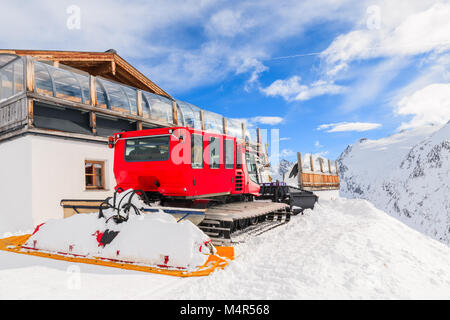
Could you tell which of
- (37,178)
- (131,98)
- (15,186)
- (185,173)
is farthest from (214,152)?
(131,98)

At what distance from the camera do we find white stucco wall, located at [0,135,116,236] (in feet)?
29.5

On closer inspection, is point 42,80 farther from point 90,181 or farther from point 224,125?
point 224,125

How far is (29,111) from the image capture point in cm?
912

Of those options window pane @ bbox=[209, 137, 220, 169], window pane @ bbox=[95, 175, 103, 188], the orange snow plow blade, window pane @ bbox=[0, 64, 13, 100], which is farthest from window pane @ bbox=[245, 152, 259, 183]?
window pane @ bbox=[0, 64, 13, 100]

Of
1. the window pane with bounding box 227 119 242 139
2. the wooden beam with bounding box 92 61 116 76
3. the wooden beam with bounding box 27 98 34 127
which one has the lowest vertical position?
Result: the wooden beam with bounding box 27 98 34 127

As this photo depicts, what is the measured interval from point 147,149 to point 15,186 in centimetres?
614

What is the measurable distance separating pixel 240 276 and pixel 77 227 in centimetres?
350

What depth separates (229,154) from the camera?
7492 millimetres

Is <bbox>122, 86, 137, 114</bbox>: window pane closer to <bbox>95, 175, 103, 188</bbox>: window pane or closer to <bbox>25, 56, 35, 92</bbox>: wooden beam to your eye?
<bbox>95, 175, 103, 188</bbox>: window pane

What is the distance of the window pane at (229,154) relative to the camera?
7.36 metres

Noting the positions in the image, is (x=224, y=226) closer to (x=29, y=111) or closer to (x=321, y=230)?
(x=321, y=230)

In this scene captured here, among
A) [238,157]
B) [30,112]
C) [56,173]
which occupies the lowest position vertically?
[56,173]

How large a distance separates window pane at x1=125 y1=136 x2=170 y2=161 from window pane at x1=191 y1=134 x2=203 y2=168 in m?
0.54
